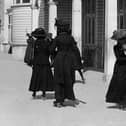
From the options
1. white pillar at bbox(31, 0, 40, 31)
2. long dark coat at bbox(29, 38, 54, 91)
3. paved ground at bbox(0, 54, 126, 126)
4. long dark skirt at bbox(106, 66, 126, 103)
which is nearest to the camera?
paved ground at bbox(0, 54, 126, 126)

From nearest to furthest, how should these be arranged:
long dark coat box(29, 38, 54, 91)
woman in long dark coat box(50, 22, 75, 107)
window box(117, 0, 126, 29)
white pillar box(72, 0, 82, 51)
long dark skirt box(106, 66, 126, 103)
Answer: long dark skirt box(106, 66, 126, 103) → woman in long dark coat box(50, 22, 75, 107) → long dark coat box(29, 38, 54, 91) → white pillar box(72, 0, 82, 51) → window box(117, 0, 126, 29)

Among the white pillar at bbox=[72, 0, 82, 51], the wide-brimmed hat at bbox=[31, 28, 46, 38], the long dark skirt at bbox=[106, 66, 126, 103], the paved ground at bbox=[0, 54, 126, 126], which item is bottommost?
the paved ground at bbox=[0, 54, 126, 126]

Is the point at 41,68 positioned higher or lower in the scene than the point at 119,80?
higher

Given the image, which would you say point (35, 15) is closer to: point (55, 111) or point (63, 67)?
point (63, 67)

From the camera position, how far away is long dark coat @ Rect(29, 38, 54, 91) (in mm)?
11398

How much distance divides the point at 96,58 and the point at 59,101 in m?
12.3

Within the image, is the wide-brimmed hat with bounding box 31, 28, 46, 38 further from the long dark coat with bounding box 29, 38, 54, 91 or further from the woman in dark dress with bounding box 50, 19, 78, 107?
the woman in dark dress with bounding box 50, 19, 78, 107

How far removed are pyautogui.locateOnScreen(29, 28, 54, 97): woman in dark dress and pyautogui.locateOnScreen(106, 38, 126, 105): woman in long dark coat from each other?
1863 mm

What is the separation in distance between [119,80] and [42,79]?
2.14 meters

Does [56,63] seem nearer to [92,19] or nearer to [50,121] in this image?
[50,121]

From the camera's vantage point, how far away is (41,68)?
1150cm

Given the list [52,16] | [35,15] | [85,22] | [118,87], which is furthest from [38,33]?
[35,15]

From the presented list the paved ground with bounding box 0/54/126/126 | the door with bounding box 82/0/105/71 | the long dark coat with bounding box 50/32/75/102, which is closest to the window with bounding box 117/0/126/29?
the door with bounding box 82/0/105/71

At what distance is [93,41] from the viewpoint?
22.9 metres
